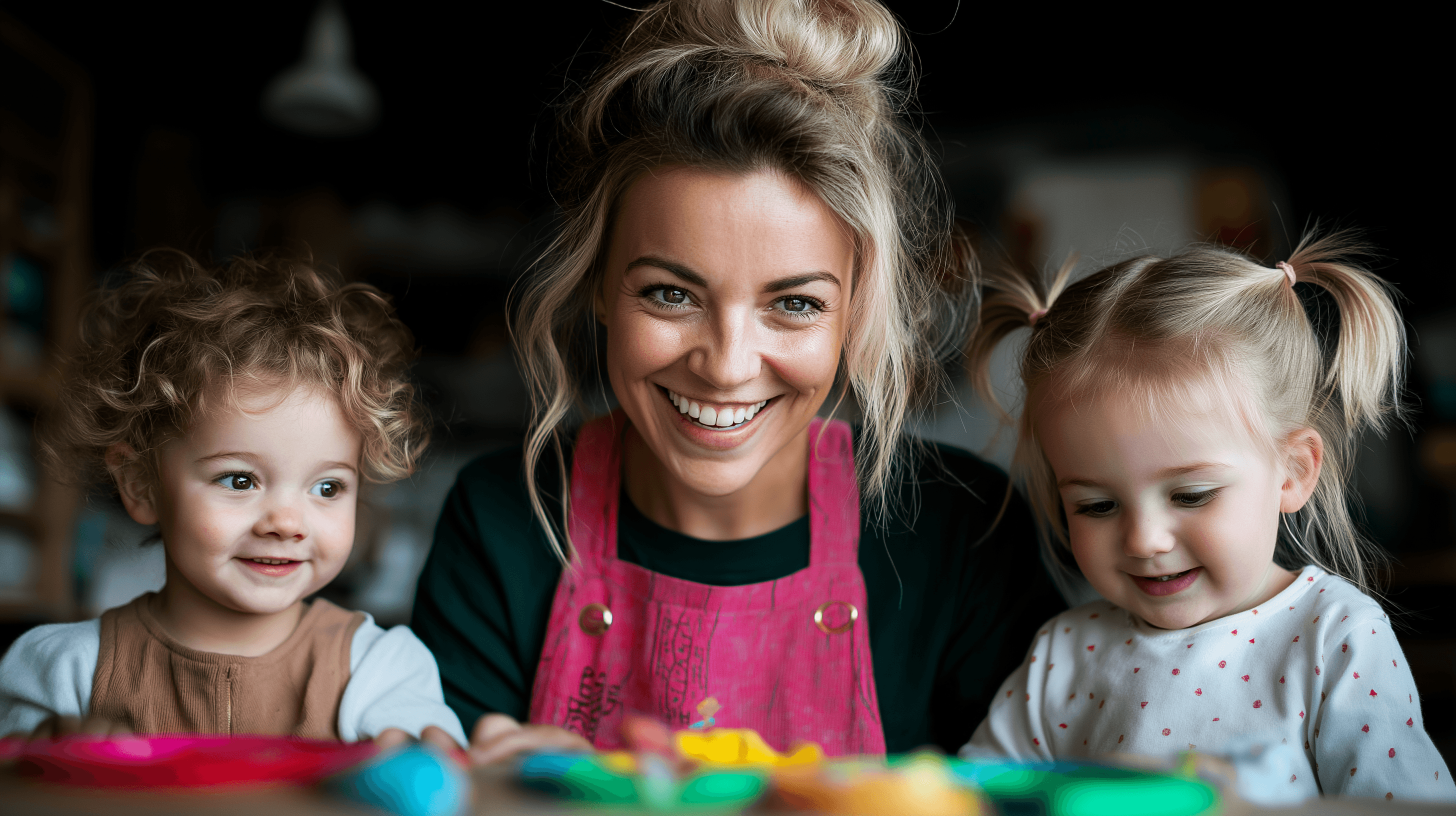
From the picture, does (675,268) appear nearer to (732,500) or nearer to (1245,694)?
(732,500)

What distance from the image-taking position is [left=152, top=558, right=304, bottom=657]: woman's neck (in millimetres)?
1053

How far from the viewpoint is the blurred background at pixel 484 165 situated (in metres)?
2.56

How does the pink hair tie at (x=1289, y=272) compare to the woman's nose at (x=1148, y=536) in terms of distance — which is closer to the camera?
the woman's nose at (x=1148, y=536)

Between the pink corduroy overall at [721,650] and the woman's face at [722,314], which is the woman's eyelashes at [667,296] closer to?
the woman's face at [722,314]

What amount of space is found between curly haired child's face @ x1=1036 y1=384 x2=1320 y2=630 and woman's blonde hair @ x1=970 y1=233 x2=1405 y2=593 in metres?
0.03

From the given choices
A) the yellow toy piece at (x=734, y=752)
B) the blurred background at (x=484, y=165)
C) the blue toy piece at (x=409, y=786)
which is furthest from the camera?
the blurred background at (x=484, y=165)

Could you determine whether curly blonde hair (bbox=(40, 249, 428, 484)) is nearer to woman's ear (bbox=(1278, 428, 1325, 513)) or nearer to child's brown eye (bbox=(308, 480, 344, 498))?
child's brown eye (bbox=(308, 480, 344, 498))

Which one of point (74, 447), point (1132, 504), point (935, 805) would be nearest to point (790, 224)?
point (1132, 504)

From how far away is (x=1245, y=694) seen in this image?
0.96 m

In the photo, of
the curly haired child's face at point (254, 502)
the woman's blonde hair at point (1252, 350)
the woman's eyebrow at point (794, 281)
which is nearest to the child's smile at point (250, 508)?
the curly haired child's face at point (254, 502)

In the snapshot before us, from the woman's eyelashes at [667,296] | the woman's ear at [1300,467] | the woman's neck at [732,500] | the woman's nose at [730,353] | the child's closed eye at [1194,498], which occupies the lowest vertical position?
the child's closed eye at [1194,498]

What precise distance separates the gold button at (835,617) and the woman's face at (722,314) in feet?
0.59

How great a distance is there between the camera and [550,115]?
2.87 metres

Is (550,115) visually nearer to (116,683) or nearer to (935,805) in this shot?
(116,683)
